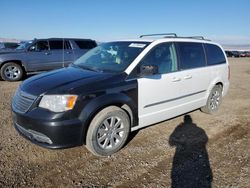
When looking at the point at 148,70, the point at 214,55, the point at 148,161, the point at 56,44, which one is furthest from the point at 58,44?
the point at 148,161

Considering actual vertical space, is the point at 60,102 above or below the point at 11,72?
above

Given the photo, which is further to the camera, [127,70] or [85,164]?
[127,70]

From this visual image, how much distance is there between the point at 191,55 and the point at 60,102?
302 centimetres

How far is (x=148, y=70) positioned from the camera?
411cm

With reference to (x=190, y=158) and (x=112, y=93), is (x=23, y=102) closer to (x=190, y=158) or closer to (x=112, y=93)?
(x=112, y=93)

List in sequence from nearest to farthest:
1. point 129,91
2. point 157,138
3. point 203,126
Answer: point 129,91, point 157,138, point 203,126

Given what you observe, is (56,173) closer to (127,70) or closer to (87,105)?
(87,105)

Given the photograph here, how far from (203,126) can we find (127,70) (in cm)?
231

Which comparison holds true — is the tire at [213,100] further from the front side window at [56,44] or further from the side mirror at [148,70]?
the front side window at [56,44]

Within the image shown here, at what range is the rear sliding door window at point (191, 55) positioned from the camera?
16.3 feet

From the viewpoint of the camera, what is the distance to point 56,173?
3459mm

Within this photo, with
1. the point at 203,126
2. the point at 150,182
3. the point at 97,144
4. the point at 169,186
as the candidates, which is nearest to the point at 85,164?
the point at 97,144

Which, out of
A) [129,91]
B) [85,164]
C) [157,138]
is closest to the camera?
[85,164]

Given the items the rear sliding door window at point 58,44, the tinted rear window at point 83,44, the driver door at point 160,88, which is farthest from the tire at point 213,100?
the rear sliding door window at point 58,44
